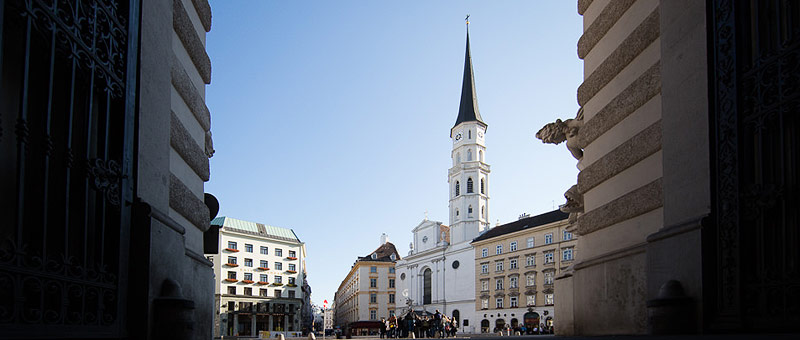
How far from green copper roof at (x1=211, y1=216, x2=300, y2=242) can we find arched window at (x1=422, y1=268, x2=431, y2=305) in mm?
24635

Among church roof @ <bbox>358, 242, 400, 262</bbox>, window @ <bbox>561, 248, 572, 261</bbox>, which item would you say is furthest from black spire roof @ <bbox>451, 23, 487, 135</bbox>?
window @ <bbox>561, 248, 572, 261</bbox>

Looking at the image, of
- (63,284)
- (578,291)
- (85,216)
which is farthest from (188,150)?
(578,291)

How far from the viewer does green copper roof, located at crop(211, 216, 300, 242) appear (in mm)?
74750

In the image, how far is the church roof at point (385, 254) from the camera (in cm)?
11362

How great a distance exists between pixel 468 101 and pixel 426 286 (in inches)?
1266

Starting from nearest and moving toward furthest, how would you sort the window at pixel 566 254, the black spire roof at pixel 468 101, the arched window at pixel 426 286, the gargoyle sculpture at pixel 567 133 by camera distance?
the gargoyle sculpture at pixel 567 133 < the window at pixel 566 254 < the arched window at pixel 426 286 < the black spire roof at pixel 468 101

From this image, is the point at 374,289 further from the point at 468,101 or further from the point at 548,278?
the point at 548,278

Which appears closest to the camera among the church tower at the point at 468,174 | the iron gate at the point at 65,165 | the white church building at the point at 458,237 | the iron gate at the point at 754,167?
the iron gate at the point at 65,165

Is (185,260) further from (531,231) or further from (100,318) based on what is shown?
(531,231)

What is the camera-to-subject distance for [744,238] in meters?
6.39

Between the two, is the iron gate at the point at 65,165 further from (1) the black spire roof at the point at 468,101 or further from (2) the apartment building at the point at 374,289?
(2) the apartment building at the point at 374,289

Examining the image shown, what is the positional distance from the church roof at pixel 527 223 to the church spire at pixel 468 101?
73.3ft

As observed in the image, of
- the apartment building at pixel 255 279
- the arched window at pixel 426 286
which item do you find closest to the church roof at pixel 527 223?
the arched window at pixel 426 286

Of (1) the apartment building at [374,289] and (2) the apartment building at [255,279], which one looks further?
(1) the apartment building at [374,289]
